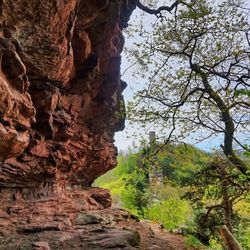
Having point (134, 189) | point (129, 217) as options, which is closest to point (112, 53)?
point (129, 217)

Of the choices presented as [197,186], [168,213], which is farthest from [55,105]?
[168,213]

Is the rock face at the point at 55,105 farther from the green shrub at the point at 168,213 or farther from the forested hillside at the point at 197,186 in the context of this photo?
the green shrub at the point at 168,213

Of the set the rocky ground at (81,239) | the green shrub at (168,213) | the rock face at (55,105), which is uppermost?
the rock face at (55,105)

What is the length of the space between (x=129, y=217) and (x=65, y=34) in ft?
37.1

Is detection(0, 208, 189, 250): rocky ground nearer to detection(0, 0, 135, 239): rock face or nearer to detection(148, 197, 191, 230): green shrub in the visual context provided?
detection(0, 0, 135, 239): rock face

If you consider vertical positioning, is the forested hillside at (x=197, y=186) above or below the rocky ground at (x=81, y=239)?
above

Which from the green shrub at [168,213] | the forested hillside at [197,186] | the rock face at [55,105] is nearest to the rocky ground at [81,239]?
the rock face at [55,105]

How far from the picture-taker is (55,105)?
12.2m

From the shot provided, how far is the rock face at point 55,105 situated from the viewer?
816 centimetres

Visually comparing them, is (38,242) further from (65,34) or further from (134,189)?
(134,189)

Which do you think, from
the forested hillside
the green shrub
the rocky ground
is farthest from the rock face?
the green shrub

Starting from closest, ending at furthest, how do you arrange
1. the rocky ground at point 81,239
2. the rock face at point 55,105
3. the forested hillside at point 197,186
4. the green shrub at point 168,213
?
the rock face at point 55,105
the rocky ground at point 81,239
the forested hillside at point 197,186
the green shrub at point 168,213

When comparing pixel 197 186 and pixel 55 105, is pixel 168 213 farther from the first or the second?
pixel 55 105

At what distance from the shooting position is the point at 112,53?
15258 millimetres
